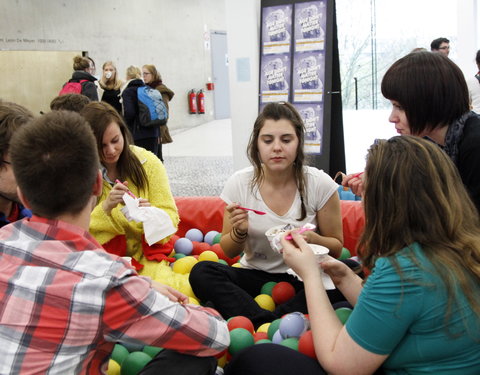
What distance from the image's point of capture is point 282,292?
2260mm

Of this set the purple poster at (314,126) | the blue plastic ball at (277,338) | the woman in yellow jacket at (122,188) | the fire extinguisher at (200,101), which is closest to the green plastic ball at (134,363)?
the blue plastic ball at (277,338)

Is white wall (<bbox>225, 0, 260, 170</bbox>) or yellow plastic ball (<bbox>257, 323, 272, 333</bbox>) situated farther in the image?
white wall (<bbox>225, 0, 260, 170</bbox>)

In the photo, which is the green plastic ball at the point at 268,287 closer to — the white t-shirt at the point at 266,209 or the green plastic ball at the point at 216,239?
the white t-shirt at the point at 266,209

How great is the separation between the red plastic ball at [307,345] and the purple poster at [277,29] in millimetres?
3707

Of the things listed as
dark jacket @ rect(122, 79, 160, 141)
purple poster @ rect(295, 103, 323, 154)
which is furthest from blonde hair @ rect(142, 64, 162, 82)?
purple poster @ rect(295, 103, 323, 154)

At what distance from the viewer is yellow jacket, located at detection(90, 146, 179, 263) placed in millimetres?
2479

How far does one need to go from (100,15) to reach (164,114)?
4.15 m

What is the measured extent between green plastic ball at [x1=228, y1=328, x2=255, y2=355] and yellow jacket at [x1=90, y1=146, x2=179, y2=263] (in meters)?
0.82

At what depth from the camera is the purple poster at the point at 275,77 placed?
5004 millimetres

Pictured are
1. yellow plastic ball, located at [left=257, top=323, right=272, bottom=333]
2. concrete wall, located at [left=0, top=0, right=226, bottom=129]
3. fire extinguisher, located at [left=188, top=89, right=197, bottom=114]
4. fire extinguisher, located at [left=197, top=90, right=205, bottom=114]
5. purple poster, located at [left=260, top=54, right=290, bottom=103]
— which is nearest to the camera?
yellow plastic ball, located at [left=257, top=323, right=272, bottom=333]

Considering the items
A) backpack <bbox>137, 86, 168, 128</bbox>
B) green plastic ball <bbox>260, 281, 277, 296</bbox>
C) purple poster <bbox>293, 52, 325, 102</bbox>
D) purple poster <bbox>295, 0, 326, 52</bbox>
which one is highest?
purple poster <bbox>295, 0, 326, 52</bbox>

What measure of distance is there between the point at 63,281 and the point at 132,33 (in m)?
8.97

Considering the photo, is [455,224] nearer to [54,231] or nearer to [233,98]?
[54,231]

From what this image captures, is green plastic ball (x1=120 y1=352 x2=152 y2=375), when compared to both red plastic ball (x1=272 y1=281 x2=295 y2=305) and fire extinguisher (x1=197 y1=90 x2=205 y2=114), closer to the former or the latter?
red plastic ball (x1=272 y1=281 x2=295 y2=305)
